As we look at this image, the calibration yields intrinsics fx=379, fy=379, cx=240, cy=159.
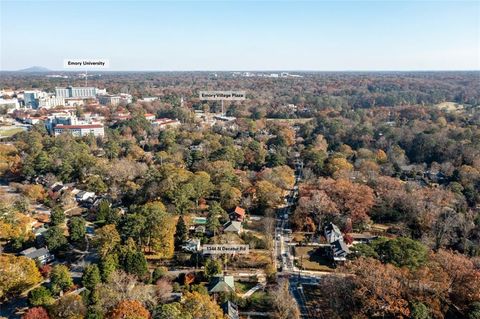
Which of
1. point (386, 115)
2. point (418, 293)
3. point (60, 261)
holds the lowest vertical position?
point (60, 261)

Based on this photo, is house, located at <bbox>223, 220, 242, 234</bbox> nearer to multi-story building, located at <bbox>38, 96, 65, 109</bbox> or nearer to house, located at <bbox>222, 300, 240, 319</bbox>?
house, located at <bbox>222, 300, 240, 319</bbox>

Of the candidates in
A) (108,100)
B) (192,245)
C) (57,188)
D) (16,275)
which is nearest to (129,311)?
(16,275)

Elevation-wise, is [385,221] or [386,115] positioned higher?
[386,115]

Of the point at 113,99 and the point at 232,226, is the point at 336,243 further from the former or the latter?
the point at 113,99

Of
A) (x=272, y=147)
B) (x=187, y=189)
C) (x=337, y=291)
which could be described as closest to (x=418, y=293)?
(x=337, y=291)

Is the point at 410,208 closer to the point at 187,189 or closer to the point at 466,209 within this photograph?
the point at 466,209

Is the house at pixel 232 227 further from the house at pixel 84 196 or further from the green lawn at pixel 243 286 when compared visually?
the house at pixel 84 196
